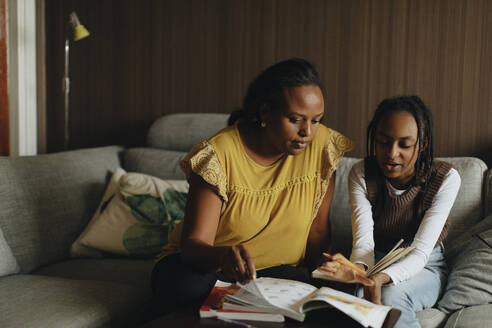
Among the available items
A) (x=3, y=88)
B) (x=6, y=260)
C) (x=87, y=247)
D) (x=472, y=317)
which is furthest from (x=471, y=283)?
(x=3, y=88)

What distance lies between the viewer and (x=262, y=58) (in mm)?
2486

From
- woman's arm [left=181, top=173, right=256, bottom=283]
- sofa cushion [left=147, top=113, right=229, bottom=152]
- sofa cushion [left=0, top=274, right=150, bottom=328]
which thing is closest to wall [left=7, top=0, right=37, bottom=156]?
sofa cushion [left=147, top=113, right=229, bottom=152]

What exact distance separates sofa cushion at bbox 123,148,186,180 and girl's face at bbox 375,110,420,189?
105cm

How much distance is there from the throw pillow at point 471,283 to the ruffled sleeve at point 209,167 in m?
0.75

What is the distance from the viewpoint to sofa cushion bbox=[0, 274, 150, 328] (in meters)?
1.37

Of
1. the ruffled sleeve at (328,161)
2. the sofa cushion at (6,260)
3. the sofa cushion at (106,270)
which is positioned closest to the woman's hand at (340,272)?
the ruffled sleeve at (328,161)

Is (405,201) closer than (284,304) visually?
No

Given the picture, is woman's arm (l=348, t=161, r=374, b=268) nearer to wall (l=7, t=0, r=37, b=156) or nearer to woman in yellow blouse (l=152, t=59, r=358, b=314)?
woman in yellow blouse (l=152, t=59, r=358, b=314)

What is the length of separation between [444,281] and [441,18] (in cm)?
120

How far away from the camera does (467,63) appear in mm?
2113

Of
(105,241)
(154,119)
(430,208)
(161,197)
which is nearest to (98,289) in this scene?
(105,241)

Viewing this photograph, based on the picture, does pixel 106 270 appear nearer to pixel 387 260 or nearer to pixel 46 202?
pixel 46 202

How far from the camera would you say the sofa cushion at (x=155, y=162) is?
2309mm

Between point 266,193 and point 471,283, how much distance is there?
2.24ft
